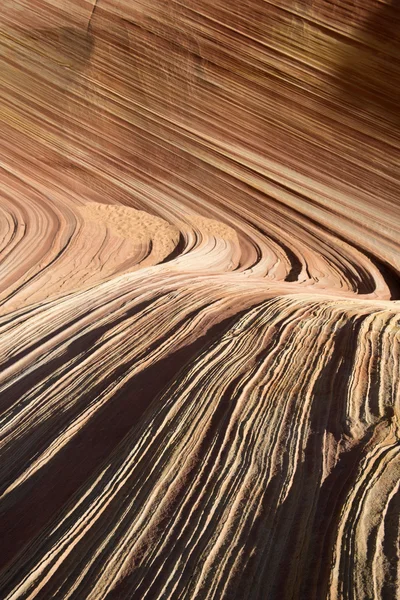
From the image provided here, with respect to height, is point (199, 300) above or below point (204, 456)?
above

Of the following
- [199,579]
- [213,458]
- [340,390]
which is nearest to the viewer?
[199,579]

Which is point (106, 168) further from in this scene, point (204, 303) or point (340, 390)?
point (340, 390)

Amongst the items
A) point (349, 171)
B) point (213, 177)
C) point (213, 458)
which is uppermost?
point (349, 171)

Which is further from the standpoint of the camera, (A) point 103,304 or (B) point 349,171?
(B) point 349,171

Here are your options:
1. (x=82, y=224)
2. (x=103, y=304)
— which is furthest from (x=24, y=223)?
(x=103, y=304)

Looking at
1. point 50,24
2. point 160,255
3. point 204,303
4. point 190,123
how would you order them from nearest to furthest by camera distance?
1. point 204,303
2. point 160,255
3. point 190,123
4. point 50,24

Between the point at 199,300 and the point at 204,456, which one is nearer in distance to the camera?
the point at 204,456

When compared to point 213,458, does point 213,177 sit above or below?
above
